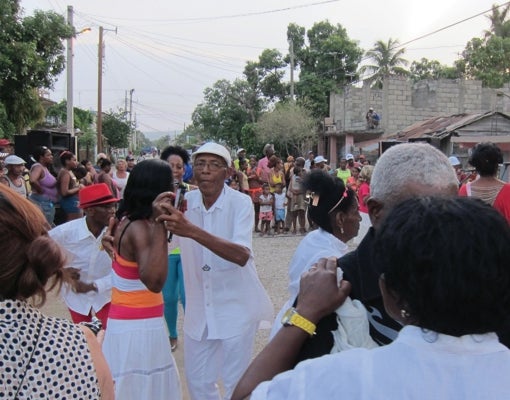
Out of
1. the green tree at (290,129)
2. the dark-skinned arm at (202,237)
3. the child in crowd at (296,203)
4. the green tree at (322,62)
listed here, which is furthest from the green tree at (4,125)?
the green tree at (322,62)

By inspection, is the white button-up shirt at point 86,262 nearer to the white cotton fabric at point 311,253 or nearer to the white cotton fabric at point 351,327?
the white cotton fabric at point 311,253

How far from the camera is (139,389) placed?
278cm

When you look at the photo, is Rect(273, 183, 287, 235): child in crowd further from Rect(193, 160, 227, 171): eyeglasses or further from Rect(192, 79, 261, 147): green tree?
Rect(192, 79, 261, 147): green tree

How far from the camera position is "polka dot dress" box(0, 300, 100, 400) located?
1347 mm

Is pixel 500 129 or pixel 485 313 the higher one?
pixel 500 129

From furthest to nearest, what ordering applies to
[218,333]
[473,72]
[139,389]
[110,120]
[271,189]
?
[110,120] → [473,72] → [271,189] → [218,333] → [139,389]

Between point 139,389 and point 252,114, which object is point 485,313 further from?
point 252,114

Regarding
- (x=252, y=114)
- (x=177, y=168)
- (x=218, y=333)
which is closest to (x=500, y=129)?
(x=177, y=168)

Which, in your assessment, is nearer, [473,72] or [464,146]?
[464,146]

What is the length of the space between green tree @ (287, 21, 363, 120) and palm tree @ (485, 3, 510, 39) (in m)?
10.6

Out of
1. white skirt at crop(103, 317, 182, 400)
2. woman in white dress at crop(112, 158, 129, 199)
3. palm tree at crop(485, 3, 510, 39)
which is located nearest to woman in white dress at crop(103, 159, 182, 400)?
white skirt at crop(103, 317, 182, 400)

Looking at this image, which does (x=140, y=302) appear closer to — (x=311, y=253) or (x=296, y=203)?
(x=311, y=253)

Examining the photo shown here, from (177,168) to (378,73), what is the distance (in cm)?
3686

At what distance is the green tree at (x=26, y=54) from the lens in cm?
1181
